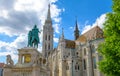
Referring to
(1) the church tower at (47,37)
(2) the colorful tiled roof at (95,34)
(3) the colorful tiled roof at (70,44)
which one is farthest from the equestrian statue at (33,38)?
(1) the church tower at (47,37)

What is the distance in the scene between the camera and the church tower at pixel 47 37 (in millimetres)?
77875

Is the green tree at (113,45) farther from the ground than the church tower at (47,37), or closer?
closer

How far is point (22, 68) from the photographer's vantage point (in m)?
23.0

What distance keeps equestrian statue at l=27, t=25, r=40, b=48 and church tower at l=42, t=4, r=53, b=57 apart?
49.7 metres

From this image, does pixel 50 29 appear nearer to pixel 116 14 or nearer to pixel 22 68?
pixel 22 68

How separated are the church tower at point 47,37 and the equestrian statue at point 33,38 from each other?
163 feet

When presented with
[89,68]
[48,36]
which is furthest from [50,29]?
[89,68]

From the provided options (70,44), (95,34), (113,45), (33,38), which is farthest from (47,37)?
(113,45)

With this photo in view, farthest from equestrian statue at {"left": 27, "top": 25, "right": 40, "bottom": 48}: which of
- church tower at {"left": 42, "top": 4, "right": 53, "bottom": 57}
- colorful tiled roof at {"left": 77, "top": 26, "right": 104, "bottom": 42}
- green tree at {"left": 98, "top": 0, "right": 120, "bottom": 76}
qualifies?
church tower at {"left": 42, "top": 4, "right": 53, "bottom": 57}

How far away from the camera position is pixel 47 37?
263 feet

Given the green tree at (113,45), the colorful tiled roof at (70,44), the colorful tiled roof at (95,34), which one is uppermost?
the colorful tiled roof at (95,34)

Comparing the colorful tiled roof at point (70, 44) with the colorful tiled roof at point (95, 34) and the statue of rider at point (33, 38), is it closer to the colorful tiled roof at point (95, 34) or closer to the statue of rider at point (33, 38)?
the colorful tiled roof at point (95, 34)

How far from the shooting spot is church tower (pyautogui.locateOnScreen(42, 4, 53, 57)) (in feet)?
255

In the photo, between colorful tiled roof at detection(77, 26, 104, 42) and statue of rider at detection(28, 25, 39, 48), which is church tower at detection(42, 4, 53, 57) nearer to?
colorful tiled roof at detection(77, 26, 104, 42)
